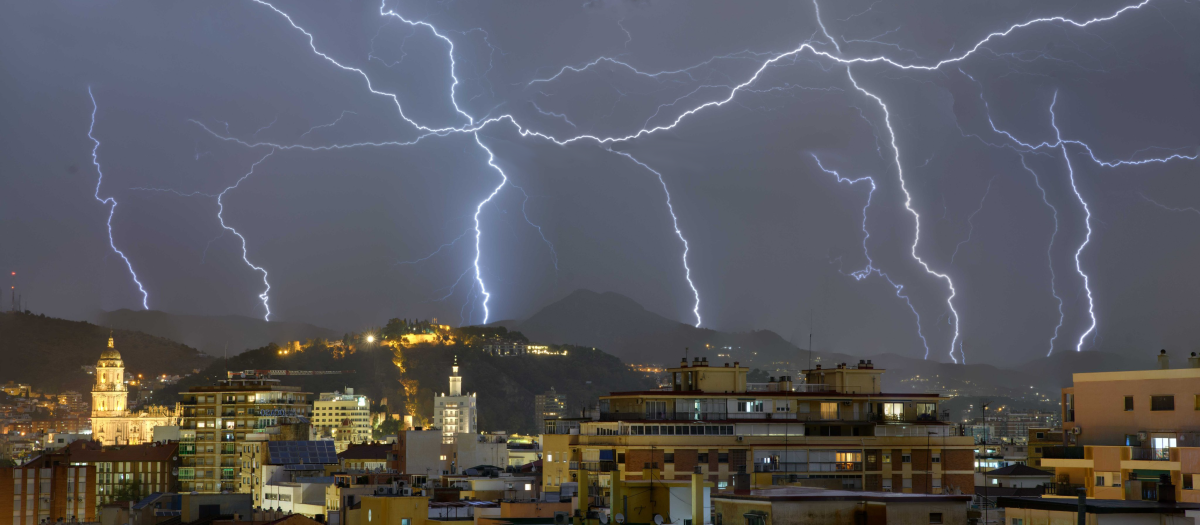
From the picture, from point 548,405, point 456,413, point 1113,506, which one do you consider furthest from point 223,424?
point 548,405

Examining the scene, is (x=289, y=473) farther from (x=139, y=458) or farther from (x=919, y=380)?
(x=919, y=380)

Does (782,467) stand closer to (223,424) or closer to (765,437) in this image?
(765,437)

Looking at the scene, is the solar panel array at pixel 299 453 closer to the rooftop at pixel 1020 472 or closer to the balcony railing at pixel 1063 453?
the rooftop at pixel 1020 472

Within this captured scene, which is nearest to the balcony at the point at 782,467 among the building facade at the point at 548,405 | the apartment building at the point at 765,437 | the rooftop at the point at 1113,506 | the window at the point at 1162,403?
the apartment building at the point at 765,437

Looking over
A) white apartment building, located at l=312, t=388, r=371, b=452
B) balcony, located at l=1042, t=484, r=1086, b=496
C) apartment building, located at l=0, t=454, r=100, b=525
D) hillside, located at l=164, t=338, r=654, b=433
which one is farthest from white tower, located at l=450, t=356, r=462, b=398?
balcony, located at l=1042, t=484, r=1086, b=496

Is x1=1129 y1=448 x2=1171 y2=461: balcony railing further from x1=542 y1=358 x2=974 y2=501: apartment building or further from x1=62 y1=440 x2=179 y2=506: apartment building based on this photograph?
x1=62 y1=440 x2=179 y2=506: apartment building

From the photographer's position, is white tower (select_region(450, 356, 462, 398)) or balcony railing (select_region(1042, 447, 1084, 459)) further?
white tower (select_region(450, 356, 462, 398))

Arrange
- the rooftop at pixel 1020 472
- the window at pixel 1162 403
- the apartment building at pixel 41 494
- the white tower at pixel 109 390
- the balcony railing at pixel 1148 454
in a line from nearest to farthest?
the balcony railing at pixel 1148 454
the window at pixel 1162 403
the rooftop at pixel 1020 472
the apartment building at pixel 41 494
the white tower at pixel 109 390

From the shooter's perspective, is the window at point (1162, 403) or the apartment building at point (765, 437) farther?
the apartment building at point (765, 437)
